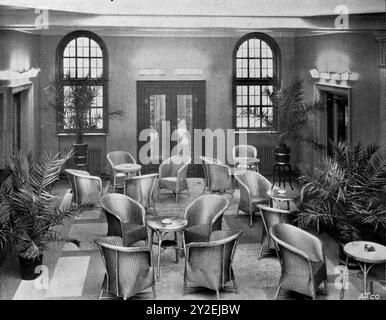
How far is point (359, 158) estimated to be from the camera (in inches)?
314

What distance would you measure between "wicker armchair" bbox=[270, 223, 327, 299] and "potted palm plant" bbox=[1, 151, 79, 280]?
2.80m

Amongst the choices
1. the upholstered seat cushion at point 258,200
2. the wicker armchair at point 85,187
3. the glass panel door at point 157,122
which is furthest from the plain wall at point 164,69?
the upholstered seat cushion at point 258,200

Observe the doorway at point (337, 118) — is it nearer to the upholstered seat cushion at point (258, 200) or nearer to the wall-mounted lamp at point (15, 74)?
the upholstered seat cushion at point (258, 200)

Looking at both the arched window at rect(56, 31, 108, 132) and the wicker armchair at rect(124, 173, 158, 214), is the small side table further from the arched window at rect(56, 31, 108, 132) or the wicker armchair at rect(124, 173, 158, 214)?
the arched window at rect(56, 31, 108, 132)

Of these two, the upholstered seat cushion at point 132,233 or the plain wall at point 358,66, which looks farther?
the plain wall at point 358,66

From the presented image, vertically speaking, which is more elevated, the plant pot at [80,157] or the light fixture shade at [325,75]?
the light fixture shade at [325,75]

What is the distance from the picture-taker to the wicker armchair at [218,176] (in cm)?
1188

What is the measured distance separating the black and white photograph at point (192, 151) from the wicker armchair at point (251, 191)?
4 cm

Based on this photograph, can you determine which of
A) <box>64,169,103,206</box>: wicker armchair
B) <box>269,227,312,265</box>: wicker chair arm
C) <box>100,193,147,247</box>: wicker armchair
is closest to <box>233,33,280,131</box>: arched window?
<box>64,169,103,206</box>: wicker armchair

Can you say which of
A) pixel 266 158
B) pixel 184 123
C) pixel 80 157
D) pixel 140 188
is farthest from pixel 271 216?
pixel 184 123

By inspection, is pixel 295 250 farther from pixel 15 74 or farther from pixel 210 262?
pixel 15 74

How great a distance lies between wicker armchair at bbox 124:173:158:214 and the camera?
10258 millimetres

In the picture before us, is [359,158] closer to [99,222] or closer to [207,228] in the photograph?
[207,228]
